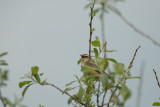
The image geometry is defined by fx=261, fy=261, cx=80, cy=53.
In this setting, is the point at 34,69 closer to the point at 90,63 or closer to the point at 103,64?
the point at 90,63

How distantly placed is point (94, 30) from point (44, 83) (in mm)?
717

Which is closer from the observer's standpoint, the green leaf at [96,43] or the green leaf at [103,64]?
the green leaf at [103,64]

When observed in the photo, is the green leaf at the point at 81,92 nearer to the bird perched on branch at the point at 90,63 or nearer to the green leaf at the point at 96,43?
the bird perched on branch at the point at 90,63

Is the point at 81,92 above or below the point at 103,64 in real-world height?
below

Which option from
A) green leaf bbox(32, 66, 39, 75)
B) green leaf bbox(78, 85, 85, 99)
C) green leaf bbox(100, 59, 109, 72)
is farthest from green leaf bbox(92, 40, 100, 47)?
green leaf bbox(32, 66, 39, 75)

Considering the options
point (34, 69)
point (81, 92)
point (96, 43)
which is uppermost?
point (96, 43)

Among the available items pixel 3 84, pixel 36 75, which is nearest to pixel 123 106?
pixel 3 84

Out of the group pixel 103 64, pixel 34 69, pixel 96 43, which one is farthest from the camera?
pixel 96 43

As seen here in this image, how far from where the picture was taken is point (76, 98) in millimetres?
2285

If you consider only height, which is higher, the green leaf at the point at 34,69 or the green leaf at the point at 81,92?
the green leaf at the point at 34,69

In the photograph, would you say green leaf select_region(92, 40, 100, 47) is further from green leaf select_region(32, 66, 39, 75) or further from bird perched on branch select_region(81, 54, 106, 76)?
green leaf select_region(32, 66, 39, 75)

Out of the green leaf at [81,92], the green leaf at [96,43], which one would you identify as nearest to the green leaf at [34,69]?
the green leaf at [81,92]

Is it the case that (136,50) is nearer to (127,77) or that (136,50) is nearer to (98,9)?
(127,77)

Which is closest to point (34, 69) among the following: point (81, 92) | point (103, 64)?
point (81, 92)
